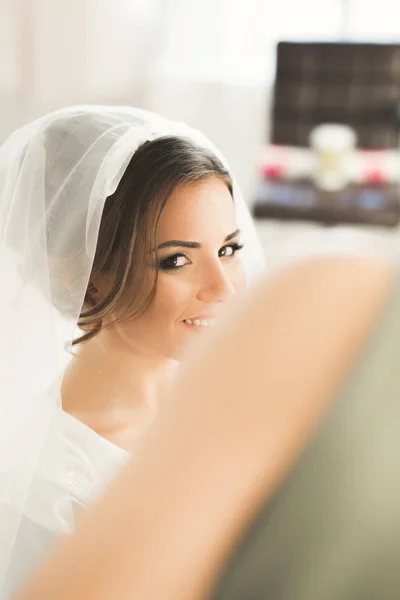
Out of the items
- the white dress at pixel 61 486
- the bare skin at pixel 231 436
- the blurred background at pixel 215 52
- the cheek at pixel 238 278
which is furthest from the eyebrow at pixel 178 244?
the blurred background at pixel 215 52

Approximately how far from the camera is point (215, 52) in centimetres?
473

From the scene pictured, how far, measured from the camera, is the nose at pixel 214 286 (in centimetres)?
121

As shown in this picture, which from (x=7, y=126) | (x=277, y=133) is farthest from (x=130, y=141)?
(x=277, y=133)

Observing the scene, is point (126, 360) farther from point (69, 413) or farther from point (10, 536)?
point (10, 536)

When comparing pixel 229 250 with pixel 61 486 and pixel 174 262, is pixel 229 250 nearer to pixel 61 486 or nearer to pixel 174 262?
pixel 174 262

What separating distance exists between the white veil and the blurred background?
2868 millimetres

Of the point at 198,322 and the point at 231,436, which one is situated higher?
the point at 231,436

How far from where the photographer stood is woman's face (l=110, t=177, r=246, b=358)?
3.98 ft

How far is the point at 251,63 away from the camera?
15.5ft

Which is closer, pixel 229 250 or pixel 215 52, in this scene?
pixel 229 250

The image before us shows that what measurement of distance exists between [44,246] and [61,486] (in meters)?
0.36

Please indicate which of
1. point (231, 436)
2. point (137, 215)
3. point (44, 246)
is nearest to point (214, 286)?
point (137, 215)

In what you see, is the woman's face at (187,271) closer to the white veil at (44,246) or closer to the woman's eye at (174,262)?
the woman's eye at (174,262)

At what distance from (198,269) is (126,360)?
0.20m
